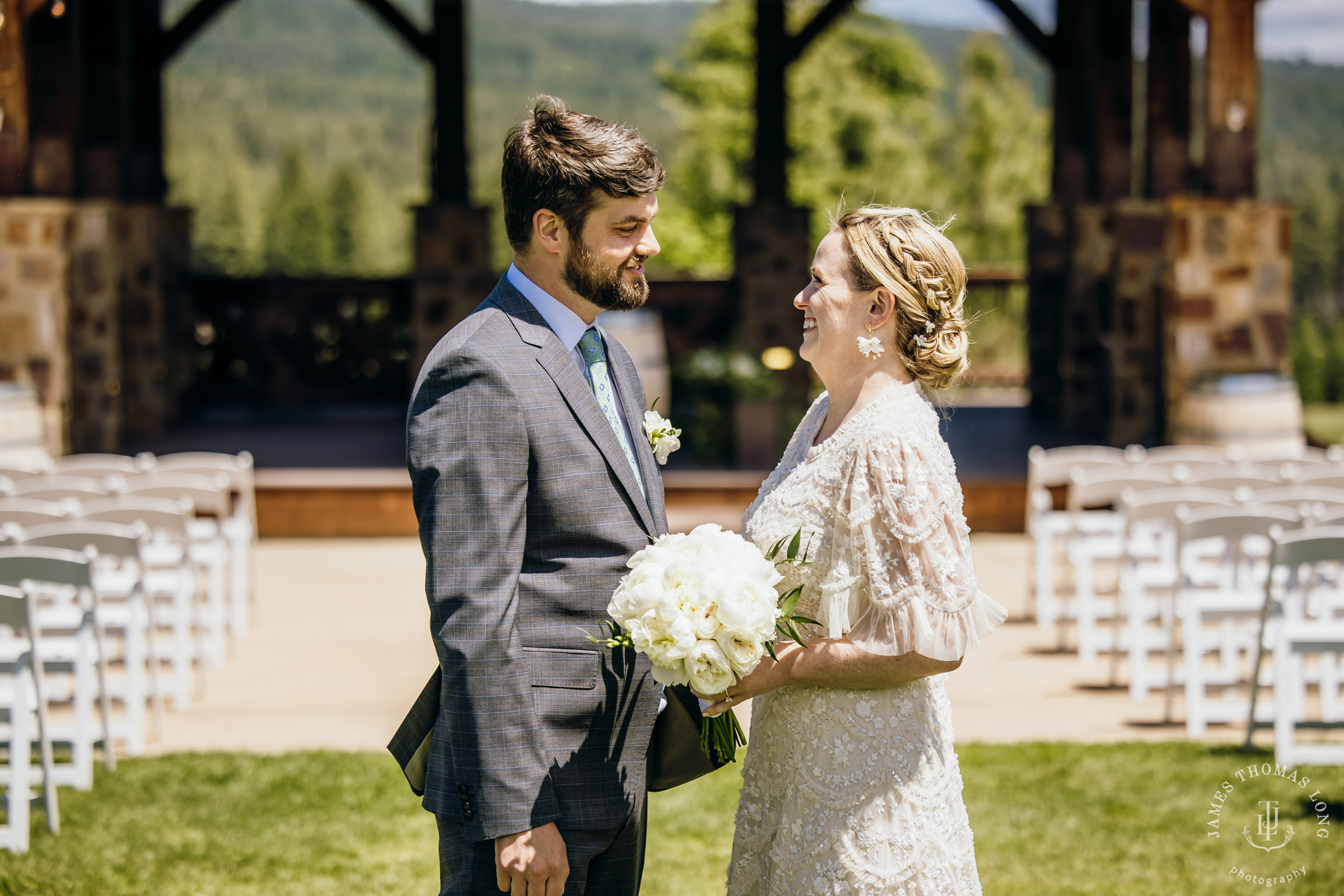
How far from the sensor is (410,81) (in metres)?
49.1

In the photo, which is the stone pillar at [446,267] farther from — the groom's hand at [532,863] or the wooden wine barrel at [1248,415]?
the groom's hand at [532,863]

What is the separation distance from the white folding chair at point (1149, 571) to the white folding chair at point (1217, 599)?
12 centimetres

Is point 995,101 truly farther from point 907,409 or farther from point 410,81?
point 907,409

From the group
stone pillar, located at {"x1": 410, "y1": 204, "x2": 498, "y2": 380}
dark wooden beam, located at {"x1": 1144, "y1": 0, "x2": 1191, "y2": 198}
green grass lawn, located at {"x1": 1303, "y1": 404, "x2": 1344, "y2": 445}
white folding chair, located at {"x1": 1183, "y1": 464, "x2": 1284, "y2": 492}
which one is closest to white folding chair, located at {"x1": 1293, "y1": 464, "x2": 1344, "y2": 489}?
white folding chair, located at {"x1": 1183, "y1": 464, "x2": 1284, "y2": 492}

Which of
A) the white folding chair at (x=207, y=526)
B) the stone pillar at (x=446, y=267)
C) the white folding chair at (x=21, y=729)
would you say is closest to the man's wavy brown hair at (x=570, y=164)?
the white folding chair at (x=21, y=729)

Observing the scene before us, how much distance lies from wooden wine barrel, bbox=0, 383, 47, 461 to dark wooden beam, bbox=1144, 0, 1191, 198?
25.8 feet

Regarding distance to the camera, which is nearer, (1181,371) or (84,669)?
(84,669)

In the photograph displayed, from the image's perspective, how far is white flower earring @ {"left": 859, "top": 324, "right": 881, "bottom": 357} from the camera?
2383mm

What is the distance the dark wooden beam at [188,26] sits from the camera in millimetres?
12039

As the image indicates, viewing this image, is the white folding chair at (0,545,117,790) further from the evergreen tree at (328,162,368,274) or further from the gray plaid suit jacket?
the evergreen tree at (328,162,368,274)

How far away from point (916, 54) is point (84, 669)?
107 feet

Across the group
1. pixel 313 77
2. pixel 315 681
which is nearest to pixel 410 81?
pixel 313 77

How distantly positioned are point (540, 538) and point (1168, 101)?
9.49 m

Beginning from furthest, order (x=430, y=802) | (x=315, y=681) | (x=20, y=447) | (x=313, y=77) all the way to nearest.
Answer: (x=313, y=77) → (x=20, y=447) → (x=315, y=681) → (x=430, y=802)
